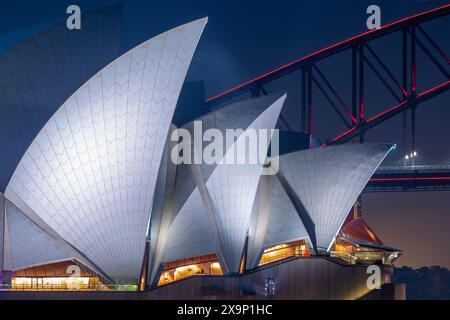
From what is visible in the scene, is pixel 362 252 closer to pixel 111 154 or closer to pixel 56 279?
pixel 56 279

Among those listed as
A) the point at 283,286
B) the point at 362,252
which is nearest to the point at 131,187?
the point at 283,286

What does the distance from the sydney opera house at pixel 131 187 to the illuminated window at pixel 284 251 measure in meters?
0.35

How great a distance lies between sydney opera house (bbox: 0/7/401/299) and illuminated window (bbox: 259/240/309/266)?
35 cm

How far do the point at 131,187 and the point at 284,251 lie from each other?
13.1m

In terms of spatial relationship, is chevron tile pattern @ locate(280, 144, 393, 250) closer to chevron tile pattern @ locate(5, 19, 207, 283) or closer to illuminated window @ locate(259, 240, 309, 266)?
illuminated window @ locate(259, 240, 309, 266)

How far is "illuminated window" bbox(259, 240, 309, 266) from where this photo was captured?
44.7 meters

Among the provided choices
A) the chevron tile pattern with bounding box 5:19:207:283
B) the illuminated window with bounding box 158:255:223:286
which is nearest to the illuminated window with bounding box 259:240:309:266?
the illuminated window with bounding box 158:255:223:286

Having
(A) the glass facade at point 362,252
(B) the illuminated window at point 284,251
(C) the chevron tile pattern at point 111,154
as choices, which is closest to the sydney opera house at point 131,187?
(C) the chevron tile pattern at point 111,154

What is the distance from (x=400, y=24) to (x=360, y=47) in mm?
4621

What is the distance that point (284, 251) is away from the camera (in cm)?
4572

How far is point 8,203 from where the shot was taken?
35375 mm
